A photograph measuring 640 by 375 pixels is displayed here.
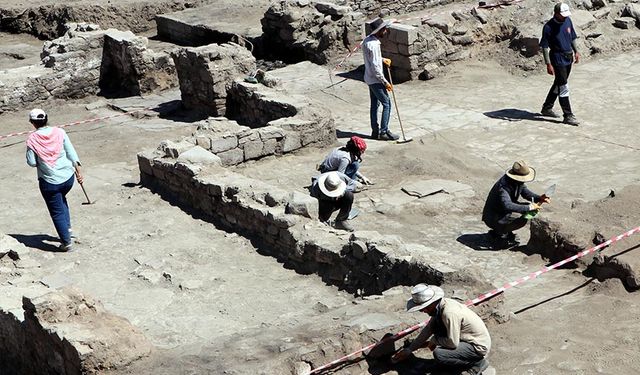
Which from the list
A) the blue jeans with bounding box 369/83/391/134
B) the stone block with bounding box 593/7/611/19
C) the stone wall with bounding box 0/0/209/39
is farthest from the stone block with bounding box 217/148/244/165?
the stone wall with bounding box 0/0/209/39

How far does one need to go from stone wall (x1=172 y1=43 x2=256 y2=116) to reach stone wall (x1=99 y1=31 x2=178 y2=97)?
3.18ft

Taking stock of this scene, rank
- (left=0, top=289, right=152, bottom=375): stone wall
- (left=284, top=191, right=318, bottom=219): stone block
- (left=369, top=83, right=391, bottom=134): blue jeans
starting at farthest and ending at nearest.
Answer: (left=369, top=83, right=391, bottom=134): blue jeans, (left=284, top=191, right=318, bottom=219): stone block, (left=0, top=289, right=152, bottom=375): stone wall

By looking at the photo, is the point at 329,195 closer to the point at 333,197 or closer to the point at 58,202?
the point at 333,197

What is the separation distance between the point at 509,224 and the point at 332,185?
1.83m

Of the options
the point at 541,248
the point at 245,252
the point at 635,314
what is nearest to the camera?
the point at 635,314

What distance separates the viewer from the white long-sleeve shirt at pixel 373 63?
14.3m

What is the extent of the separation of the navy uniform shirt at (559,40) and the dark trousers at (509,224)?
171 inches

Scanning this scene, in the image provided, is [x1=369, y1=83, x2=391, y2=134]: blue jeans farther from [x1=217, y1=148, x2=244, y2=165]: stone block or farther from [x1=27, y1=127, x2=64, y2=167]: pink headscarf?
[x1=27, y1=127, x2=64, y2=167]: pink headscarf

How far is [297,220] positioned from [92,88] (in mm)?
7790

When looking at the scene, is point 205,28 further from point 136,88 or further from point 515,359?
point 515,359

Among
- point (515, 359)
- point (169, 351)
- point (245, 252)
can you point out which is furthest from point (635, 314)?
point (245, 252)

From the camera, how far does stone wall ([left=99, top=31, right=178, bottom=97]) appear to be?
17297 millimetres

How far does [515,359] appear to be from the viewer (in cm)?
796

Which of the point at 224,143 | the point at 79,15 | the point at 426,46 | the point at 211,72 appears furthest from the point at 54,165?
the point at 79,15
